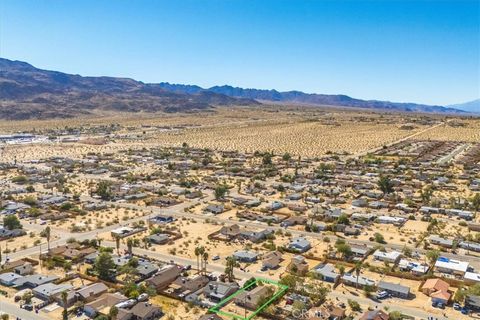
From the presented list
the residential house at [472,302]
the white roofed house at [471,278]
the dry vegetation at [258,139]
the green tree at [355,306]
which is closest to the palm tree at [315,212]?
the white roofed house at [471,278]

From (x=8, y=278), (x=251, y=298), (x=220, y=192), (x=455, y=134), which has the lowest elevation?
(x=8, y=278)

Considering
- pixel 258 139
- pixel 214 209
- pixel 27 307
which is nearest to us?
pixel 27 307

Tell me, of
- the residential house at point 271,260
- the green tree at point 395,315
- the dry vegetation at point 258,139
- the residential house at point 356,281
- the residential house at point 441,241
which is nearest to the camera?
the green tree at point 395,315

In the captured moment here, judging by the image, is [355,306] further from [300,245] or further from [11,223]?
[11,223]

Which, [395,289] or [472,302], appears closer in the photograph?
[472,302]

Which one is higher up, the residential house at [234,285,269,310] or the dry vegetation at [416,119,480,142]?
the dry vegetation at [416,119,480,142]

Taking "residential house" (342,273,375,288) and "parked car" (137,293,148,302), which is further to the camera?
"residential house" (342,273,375,288)

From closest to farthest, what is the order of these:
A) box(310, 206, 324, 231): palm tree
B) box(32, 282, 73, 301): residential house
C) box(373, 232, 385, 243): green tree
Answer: box(32, 282, 73, 301): residential house < box(373, 232, 385, 243): green tree < box(310, 206, 324, 231): palm tree

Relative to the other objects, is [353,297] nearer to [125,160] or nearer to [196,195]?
[196,195]

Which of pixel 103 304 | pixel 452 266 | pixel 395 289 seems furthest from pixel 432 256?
pixel 103 304

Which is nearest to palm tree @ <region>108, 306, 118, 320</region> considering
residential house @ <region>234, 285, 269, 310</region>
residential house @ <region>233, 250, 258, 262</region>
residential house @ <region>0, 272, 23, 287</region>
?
residential house @ <region>234, 285, 269, 310</region>

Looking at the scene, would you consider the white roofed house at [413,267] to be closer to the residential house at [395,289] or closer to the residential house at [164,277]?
the residential house at [395,289]

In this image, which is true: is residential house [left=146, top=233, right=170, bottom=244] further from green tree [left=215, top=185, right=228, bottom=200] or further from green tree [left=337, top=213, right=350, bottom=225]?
green tree [left=337, top=213, right=350, bottom=225]
